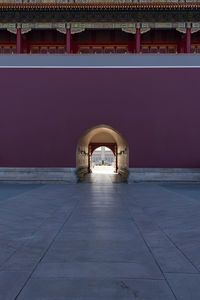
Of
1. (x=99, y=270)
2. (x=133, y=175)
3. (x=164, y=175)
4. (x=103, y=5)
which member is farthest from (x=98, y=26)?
(x=99, y=270)

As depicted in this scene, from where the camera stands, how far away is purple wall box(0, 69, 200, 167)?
11.3m

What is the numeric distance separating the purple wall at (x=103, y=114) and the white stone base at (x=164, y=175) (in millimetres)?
229

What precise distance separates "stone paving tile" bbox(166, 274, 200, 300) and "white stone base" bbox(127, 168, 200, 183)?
29.1ft

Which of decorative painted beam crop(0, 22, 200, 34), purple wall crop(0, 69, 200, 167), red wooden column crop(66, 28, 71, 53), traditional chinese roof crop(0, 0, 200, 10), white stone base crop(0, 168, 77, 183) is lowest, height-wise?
white stone base crop(0, 168, 77, 183)

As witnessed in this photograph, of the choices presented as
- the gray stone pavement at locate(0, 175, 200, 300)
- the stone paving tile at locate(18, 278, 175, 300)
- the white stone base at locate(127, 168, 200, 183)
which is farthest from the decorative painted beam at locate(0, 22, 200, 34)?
→ the stone paving tile at locate(18, 278, 175, 300)

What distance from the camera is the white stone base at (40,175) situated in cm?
1131

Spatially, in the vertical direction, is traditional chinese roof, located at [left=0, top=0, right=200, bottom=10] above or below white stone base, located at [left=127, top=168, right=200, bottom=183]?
above

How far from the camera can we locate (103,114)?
1145 centimetres

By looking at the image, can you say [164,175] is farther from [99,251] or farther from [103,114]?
[99,251]

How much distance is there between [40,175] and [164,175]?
5.52 m

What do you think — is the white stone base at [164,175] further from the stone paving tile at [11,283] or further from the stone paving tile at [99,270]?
the stone paving tile at [11,283]

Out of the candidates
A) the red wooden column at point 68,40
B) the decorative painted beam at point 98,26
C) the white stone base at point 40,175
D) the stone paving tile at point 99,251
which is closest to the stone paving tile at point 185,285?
the stone paving tile at point 99,251

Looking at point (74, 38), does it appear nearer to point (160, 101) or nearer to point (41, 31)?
point (41, 31)

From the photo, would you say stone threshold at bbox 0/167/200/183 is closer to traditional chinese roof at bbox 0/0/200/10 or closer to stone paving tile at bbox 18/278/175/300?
traditional chinese roof at bbox 0/0/200/10
